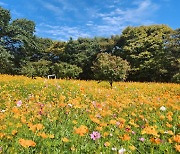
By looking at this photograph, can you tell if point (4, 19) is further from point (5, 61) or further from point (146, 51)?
point (146, 51)

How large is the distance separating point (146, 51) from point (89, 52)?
7.18 meters

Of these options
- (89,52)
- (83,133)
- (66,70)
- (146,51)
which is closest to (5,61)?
(66,70)

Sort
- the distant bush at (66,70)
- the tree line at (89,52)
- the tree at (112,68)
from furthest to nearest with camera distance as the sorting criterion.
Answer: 1. the distant bush at (66,70)
2. the tree line at (89,52)
3. the tree at (112,68)

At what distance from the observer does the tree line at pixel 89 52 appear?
2659cm

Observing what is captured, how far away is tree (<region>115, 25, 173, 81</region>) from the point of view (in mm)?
29297

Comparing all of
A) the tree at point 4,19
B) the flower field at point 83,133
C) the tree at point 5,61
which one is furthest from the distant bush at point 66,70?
the flower field at point 83,133

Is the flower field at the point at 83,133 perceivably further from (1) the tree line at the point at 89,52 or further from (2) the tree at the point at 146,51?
(2) the tree at the point at 146,51

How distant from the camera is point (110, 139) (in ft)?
9.62

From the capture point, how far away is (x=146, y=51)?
3106 centimetres

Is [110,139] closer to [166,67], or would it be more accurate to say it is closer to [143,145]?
[143,145]

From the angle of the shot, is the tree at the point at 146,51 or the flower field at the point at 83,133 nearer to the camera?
the flower field at the point at 83,133

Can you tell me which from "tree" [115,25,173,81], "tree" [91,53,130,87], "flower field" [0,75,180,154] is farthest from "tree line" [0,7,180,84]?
"flower field" [0,75,180,154]

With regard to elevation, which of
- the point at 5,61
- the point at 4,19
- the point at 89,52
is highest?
the point at 4,19

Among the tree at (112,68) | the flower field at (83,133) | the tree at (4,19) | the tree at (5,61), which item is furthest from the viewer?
the tree at (4,19)
